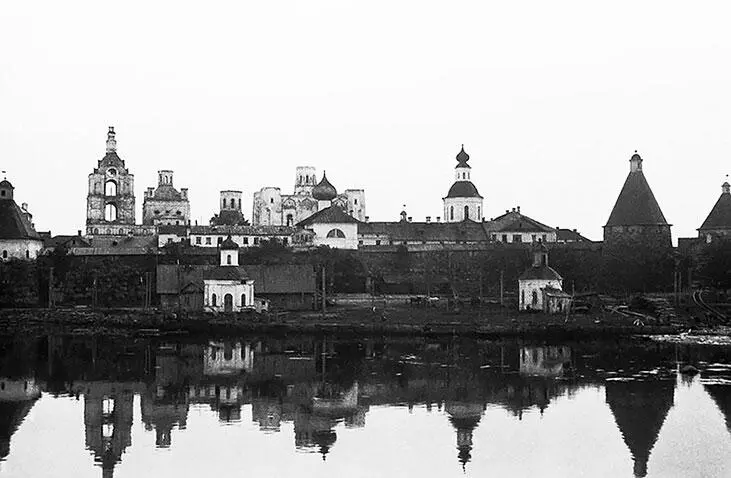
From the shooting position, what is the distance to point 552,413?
24188 millimetres

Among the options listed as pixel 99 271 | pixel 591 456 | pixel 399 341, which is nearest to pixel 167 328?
pixel 399 341

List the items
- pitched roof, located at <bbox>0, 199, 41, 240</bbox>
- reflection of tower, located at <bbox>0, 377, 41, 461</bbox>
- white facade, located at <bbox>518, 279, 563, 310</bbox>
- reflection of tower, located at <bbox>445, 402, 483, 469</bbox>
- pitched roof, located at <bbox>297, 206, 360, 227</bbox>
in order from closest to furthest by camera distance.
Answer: reflection of tower, located at <bbox>445, 402, 483, 469</bbox>, reflection of tower, located at <bbox>0, 377, 41, 461</bbox>, white facade, located at <bbox>518, 279, 563, 310</bbox>, pitched roof, located at <bbox>0, 199, 41, 240</bbox>, pitched roof, located at <bbox>297, 206, 360, 227</bbox>

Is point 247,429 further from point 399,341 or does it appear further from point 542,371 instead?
point 399,341

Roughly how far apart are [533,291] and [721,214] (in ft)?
53.6

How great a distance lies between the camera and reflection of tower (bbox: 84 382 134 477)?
19.9 meters

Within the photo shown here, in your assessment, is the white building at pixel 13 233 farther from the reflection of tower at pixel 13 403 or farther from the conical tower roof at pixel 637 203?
the conical tower roof at pixel 637 203

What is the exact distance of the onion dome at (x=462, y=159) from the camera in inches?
2690

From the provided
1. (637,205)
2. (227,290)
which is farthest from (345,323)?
(637,205)

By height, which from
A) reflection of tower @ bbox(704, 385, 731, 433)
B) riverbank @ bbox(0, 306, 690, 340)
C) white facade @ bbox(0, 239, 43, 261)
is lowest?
reflection of tower @ bbox(704, 385, 731, 433)

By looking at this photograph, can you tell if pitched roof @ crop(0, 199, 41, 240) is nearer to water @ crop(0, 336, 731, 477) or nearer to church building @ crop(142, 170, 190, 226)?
church building @ crop(142, 170, 190, 226)

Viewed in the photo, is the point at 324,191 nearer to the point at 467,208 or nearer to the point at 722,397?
the point at 467,208

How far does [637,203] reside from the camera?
53.7 metres

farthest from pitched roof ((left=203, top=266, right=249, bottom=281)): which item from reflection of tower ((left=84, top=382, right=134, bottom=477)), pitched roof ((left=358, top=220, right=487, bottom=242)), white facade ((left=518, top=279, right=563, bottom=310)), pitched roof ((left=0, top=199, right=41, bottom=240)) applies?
pitched roof ((left=358, top=220, right=487, bottom=242))

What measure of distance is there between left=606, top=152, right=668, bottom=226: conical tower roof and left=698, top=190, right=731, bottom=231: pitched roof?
320cm
